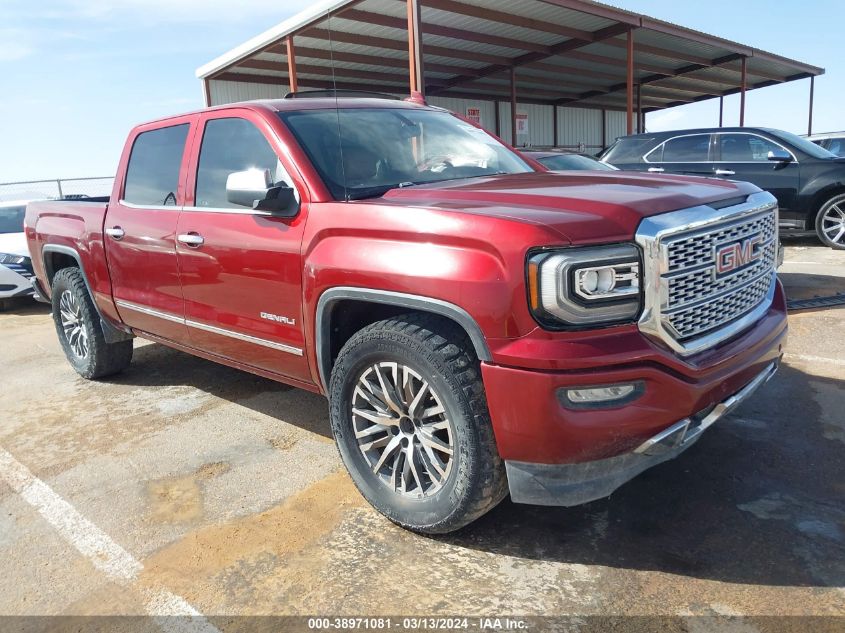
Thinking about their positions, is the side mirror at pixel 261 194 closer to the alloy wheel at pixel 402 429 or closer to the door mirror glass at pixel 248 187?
the door mirror glass at pixel 248 187

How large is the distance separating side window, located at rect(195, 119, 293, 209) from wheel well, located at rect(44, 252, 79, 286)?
225 centimetres

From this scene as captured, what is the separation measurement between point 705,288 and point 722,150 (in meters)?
7.87

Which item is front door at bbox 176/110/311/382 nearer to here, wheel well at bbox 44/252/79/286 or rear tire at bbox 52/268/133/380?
rear tire at bbox 52/268/133/380

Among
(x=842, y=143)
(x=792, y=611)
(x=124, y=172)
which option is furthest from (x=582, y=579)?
(x=842, y=143)

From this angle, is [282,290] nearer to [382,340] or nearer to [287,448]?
[382,340]

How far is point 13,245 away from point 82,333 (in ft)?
16.0

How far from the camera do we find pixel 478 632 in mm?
2152

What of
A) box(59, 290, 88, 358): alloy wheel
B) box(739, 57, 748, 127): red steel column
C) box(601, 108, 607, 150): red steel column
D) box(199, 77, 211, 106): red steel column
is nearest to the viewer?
box(59, 290, 88, 358): alloy wheel

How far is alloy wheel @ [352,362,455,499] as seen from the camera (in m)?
2.62

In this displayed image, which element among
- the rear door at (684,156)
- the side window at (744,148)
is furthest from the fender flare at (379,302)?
the side window at (744,148)

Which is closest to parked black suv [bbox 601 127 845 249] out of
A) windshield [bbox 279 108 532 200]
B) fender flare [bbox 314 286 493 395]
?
windshield [bbox 279 108 532 200]

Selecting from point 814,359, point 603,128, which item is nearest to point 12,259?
point 814,359

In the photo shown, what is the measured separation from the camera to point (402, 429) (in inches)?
109

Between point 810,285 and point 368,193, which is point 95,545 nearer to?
point 368,193
